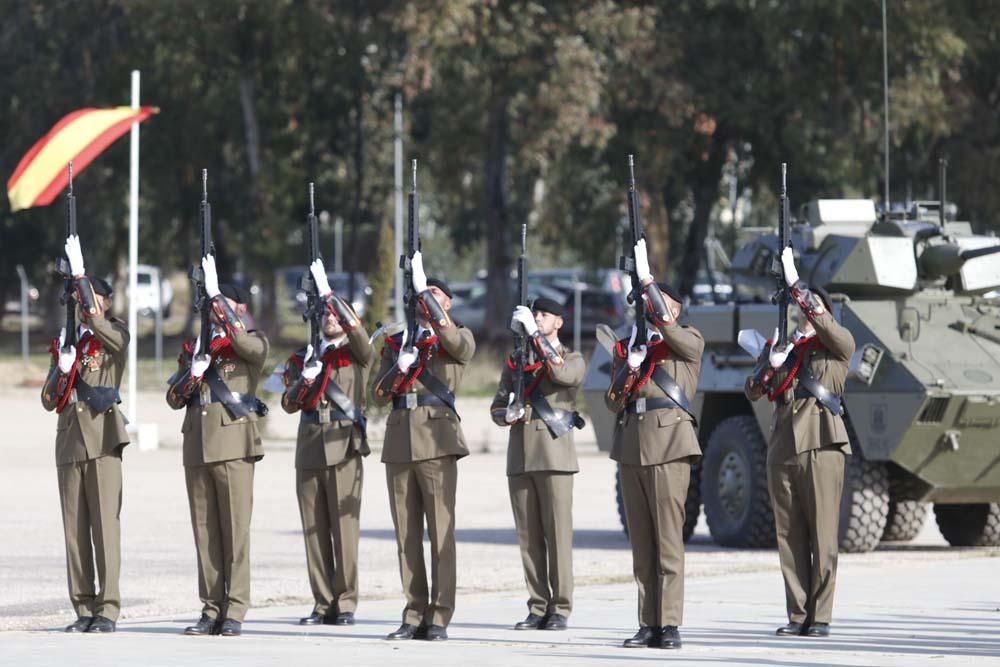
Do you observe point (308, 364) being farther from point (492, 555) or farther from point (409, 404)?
point (492, 555)

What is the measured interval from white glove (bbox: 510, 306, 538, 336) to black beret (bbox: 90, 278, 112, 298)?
206 centimetres

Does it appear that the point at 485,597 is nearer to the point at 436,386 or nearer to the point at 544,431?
the point at 544,431

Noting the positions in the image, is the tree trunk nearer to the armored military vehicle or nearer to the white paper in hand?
the armored military vehicle

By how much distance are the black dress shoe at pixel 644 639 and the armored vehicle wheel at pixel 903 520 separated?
6929mm

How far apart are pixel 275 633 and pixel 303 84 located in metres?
33.1

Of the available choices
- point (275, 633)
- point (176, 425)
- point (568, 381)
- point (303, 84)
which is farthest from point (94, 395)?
point (303, 84)

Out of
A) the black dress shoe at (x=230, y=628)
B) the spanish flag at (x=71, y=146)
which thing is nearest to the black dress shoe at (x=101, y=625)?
the black dress shoe at (x=230, y=628)

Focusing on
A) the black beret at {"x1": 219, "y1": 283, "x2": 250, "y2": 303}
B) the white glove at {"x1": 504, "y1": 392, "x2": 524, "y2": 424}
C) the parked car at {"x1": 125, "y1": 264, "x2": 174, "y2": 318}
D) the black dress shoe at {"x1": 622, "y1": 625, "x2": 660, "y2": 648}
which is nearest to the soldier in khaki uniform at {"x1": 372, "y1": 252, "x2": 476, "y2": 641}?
the white glove at {"x1": 504, "y1": 392, "x2": 524, "y2": 424}

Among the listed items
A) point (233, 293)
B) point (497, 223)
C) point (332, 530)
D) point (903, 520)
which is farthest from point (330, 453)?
point (497, 223)

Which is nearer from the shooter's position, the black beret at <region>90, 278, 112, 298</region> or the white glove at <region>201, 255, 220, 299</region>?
the white glove at <region>201, 255, 220, 299</region>

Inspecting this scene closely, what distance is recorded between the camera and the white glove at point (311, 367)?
11.8m

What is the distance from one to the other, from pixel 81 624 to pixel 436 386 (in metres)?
2.13

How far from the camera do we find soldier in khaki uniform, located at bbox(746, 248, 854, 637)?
1137 centimetres

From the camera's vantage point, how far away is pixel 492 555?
16203 mm
